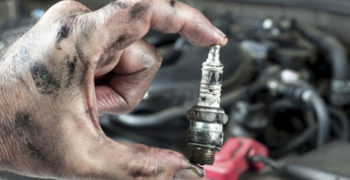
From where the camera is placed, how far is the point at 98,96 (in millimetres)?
612

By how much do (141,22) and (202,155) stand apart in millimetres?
179

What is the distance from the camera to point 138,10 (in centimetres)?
45

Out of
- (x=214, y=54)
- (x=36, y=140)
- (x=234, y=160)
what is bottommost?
(x=234, y=160)

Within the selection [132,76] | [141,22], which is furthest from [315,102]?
[141,22]

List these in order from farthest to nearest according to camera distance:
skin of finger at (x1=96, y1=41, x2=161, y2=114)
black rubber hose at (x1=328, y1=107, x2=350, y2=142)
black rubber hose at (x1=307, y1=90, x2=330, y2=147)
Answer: black rubber hose at (x1=328, y1=107, x2=350, y2=142) → black rubber hose at (x1=307, y1=90, x2=330, y2=147) → skin of finger at (x1=96, y1=41, x2=161, y2=114)

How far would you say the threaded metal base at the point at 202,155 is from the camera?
512 millimetres

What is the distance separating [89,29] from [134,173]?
165mm

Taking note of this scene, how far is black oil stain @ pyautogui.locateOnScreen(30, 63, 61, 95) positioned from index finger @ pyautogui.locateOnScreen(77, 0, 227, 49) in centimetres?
6

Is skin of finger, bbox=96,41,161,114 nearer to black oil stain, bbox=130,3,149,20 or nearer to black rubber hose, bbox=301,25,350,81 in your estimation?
black oil stain, bbox=130,3,149,20

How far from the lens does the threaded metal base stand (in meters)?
0.51

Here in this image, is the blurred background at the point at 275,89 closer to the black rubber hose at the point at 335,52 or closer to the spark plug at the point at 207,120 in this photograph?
the black rubber hose at the point at 335,52

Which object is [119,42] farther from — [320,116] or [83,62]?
[320,116]

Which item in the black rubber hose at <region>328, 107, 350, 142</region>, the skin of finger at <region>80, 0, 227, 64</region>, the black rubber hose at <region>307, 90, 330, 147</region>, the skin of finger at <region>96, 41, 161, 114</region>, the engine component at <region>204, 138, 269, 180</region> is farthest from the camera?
the black rubber hose at <region>328, 107, 350, 142</region>

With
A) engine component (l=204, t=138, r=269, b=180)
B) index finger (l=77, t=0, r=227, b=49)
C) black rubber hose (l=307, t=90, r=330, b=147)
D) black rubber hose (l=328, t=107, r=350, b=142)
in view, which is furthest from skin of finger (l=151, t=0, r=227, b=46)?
black rubber hose (l=328, t=107, r=350, b=142)
